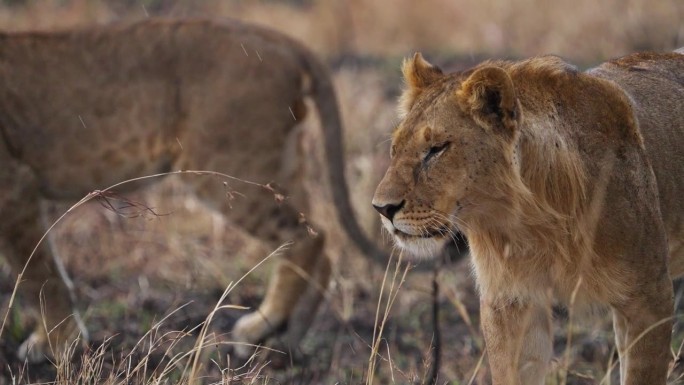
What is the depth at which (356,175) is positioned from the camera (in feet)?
23.7

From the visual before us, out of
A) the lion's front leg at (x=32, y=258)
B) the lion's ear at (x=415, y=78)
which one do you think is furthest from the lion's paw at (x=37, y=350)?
the lion's ear at (x=415, y=78)

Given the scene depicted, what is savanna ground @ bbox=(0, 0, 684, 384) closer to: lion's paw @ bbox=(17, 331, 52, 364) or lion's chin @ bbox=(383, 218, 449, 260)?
lion's paw @ bbox=(17, 331, 52, 364)

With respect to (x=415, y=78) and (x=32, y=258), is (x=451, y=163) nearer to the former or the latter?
(x=415, y=78)

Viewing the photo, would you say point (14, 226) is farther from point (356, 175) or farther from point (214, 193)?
point (356, 175)

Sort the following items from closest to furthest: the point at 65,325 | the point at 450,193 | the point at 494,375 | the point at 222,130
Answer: the point at 450,193, the point at 494,375, the point at 65,325, the point at 222,130

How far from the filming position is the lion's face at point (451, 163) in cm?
290

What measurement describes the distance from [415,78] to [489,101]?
385 millimetres

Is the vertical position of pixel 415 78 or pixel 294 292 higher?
pixel 415 78

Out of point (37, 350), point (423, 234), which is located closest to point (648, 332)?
point (423, 234)

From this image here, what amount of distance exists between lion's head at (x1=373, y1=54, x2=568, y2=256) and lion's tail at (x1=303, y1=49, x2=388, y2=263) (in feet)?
8.26

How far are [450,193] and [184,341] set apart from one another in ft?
8.49

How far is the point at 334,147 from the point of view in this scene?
5578 mm

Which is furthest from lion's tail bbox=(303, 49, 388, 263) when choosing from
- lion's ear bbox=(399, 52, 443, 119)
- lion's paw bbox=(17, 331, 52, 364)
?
lion's ear bbox=(399, 52, 443, 119)

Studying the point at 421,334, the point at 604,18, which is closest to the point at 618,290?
the point at 421,334
